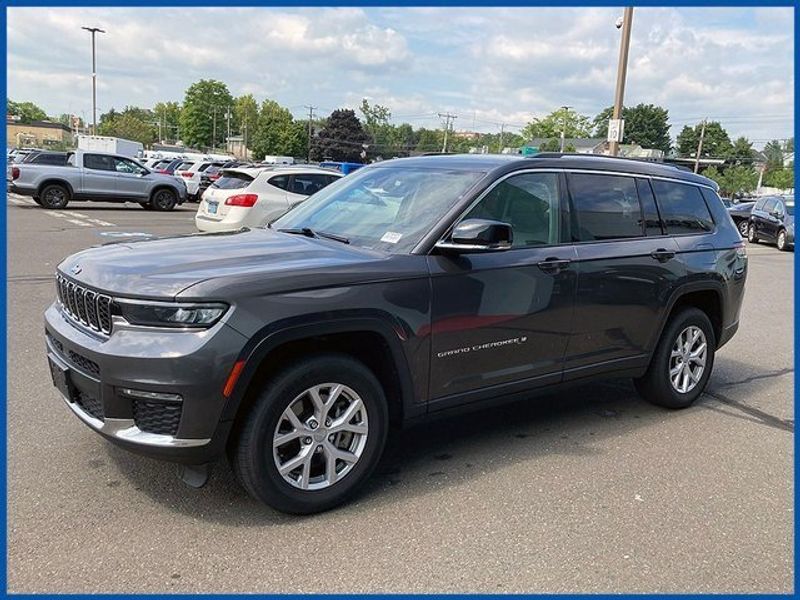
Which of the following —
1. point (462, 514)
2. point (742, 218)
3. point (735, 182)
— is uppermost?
point (735, 182)

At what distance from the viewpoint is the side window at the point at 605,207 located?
454 cm

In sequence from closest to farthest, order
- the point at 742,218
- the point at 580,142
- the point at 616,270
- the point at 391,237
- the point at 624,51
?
1. the point at 391,237
2. the point at 616,270
3. the point at 624,51
4. the point at 742,218
5. the point at 580,142

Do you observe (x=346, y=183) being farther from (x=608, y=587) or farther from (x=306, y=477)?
(x=608, y=587)

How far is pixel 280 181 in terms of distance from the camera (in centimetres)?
1329

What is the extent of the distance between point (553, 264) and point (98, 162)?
65.0 feet

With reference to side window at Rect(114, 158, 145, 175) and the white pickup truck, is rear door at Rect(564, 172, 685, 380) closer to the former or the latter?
the white pickup truck

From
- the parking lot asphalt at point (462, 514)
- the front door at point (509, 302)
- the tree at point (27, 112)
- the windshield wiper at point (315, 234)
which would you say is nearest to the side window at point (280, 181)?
the parking lot asphalt at point (462, 514)

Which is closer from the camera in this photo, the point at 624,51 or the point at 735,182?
the point at 624,51

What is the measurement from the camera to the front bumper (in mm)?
3020

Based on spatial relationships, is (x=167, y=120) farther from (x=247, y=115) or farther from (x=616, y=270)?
(x=616, y=270)

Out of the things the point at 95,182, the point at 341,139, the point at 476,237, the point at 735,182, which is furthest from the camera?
the point at 341,139

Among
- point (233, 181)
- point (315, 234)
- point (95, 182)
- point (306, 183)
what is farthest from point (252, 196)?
point (95, 182)

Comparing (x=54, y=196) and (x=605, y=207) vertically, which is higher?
(x=605, y=207)

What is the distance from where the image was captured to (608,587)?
9.76 feet
